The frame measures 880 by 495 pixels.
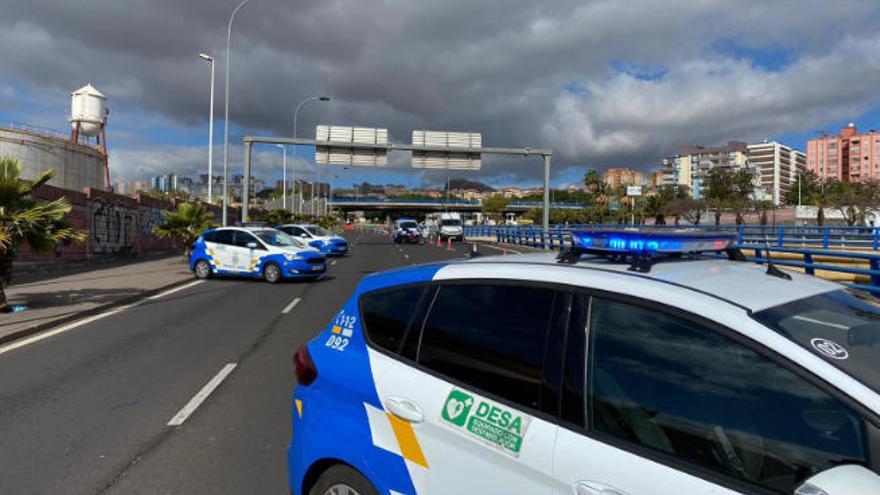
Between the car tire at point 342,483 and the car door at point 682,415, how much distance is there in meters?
0.99

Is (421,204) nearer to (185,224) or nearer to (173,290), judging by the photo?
(185,224)

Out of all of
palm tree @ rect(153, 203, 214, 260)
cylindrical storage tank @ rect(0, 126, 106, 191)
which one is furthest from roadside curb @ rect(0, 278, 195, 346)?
cylindrical storage tank @ rect(0, 126, 106, 191)

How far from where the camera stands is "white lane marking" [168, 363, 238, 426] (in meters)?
5.48

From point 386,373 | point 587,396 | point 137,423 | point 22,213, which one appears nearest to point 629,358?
point 587,396

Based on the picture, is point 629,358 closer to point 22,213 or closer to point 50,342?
point 50,342

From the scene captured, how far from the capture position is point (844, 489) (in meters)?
1.63

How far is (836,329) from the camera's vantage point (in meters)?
2.20

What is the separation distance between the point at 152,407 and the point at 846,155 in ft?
673

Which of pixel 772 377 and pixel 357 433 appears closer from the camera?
pixel 772 377

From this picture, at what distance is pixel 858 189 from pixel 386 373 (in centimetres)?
6307

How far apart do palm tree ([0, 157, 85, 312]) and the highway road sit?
6.42 feet

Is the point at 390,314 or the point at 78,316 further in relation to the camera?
the point at 78,316

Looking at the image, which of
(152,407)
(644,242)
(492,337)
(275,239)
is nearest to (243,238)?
(275,239)

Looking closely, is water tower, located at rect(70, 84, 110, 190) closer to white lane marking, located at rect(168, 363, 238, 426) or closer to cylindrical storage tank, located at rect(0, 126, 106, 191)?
cylindrical storage tank, located at rect(0, 126, 106, 191)
